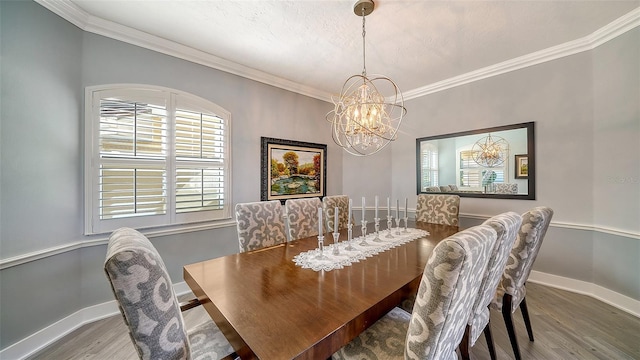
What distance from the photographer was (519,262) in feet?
4.89

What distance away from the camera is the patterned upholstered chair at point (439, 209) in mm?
2654

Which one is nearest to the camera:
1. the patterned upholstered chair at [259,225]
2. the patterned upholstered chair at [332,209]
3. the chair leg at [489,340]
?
the chair leg at [489,340]

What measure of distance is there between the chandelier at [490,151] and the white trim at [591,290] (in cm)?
140

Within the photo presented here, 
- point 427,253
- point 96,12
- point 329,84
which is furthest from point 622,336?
point 96,12

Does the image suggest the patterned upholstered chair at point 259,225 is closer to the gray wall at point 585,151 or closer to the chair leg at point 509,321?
the chair leg at point 509,321

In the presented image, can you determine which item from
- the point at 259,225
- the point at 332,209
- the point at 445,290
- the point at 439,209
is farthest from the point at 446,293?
the point at 439,209

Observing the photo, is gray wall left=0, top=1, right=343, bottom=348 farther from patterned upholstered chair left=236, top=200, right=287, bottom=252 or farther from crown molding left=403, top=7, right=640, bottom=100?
crown molding left=403, top=7, right=640, bottom=100

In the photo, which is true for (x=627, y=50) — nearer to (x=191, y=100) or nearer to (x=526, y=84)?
(x=526, y=84)

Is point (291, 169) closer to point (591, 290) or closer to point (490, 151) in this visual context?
point (490, 151)

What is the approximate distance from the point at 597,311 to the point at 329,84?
3.83 meters

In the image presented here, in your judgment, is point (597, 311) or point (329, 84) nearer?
point (597, 311)

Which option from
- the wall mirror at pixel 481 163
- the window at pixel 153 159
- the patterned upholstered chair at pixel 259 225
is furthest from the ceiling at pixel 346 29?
the patterned upholstered chair at pixel 259 225

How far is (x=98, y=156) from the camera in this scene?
2049mm

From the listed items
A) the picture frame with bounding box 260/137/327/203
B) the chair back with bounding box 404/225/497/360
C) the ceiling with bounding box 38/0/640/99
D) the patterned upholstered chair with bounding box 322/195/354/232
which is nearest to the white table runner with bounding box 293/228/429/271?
the patterned upholstered chair with bounding box 322/195/354/232
